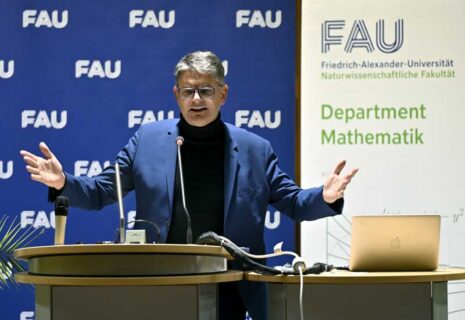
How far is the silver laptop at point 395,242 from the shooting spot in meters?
2.59

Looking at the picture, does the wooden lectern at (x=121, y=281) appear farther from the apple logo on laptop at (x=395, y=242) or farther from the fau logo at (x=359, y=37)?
the fau logo at (x=359, y=37)

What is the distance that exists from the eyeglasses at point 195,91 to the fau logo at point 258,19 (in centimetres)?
162

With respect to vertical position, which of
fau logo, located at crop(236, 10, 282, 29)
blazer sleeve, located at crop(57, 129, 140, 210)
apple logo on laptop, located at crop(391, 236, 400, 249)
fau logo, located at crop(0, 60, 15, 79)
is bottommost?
apple logo on laptop, located at crop(391, 236, 400, 249)

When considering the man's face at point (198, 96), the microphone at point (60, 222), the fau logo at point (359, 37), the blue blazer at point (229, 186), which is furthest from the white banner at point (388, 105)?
the microphone at point (60, 222)

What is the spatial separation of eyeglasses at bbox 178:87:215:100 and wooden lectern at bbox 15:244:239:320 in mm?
1164

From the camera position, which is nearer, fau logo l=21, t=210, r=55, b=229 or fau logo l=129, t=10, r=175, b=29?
fau logo l=21, t=210, r=55, b=229

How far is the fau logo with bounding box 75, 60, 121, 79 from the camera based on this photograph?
4.93 metres

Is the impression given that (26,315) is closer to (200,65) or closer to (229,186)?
(229,186)

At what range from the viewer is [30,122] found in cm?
490

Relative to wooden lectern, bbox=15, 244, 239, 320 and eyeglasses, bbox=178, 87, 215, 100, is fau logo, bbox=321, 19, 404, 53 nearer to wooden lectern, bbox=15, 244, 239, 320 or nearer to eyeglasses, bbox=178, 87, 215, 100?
eyeglasses, bbox=178, 87, 215, 100

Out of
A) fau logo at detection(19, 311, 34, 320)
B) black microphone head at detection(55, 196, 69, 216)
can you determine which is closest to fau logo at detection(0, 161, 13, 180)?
fau logo at detection(19, 311, 34, 320)

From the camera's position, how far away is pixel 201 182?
3.48m

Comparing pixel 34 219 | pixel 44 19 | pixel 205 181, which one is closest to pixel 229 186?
pixel 205 181

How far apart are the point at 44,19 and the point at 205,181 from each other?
6.73ft
